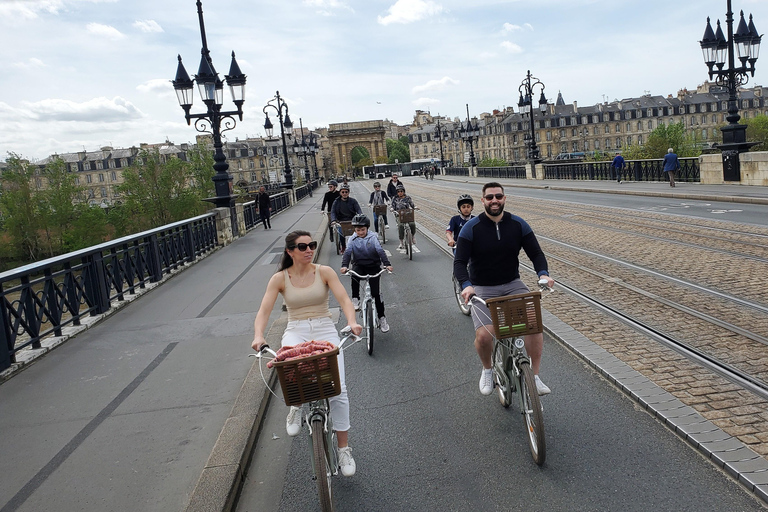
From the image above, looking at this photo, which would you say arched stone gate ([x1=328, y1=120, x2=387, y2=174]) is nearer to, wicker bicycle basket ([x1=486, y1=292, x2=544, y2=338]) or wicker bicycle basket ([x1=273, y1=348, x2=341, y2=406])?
wicker bicycle basket ([x1=486, y1=292, x2=544, y2=338])

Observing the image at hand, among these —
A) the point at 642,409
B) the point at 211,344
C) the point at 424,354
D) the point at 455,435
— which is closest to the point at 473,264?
the point at 455,435

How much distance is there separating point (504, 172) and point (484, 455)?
5672 centimetres

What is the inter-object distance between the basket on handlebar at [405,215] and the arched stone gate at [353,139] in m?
135

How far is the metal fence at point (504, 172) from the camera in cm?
5394

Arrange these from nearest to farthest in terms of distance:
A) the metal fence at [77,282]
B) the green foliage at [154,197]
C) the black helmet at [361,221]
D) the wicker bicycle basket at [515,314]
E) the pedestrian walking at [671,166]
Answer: the wicker bicycle basket at [515,314] → the metal fence at [77,282] → the black helmet at [361,221] → the pedestrian walking at [671,166] → the green foliage at [154,197]

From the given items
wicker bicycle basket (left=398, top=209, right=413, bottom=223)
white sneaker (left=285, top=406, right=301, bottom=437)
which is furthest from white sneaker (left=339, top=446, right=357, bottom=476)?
wicker bicycle basket (left=398, top=209, right=413, bottom=223)

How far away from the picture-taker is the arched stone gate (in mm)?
149500

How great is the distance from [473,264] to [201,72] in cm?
1643

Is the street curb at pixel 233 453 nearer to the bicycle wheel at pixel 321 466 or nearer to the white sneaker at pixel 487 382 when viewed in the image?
the bicycle wheel at pixel 321 466

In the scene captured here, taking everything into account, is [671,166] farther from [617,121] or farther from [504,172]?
[617,121]

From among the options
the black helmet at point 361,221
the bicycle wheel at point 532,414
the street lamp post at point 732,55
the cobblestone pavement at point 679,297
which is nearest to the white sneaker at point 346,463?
the bicycle wheel at point 532,414

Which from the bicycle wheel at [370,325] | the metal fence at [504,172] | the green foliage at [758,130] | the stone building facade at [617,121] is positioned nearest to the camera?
the bicycle wheel at [370,325]

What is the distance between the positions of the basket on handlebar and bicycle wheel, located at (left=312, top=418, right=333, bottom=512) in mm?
10459

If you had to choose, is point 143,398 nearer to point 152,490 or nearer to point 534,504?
point 152,490
